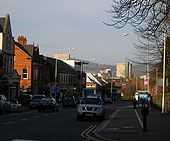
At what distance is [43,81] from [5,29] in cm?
2562

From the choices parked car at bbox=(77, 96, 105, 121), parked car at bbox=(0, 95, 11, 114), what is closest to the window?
parked car at bbox=(0, 95, 11, 114)

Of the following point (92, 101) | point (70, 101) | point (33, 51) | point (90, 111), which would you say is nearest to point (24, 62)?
point (33, 51)

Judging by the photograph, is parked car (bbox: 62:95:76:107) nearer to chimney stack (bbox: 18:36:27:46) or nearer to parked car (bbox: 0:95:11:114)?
chimney stack (bbox: 18:36:27:46)

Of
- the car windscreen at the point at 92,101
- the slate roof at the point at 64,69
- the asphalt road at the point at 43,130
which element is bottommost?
the asphalt road at the point at 43,130

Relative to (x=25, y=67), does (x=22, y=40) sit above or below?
above

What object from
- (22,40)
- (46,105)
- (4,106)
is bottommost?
(46,105)

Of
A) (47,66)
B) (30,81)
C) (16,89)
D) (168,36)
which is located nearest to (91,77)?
(47,66)

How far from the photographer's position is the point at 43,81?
92.0m

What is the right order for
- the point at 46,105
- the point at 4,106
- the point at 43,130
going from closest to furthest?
the point at 43,130
the point at 4,106
the point at 46,105

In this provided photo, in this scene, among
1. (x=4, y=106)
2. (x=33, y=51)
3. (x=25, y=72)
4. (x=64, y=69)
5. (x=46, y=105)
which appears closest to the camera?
(x=4, y=106)

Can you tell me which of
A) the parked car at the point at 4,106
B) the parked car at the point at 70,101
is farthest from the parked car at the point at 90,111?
the parked car at the point at 70,101

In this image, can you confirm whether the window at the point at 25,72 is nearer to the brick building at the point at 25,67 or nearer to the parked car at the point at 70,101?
the brick building at the point at 25,67

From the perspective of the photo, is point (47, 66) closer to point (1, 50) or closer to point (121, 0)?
point (1, 50)

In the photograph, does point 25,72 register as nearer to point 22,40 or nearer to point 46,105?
point 22,40
